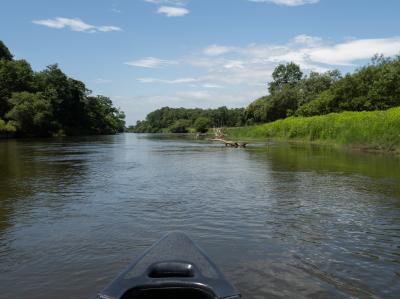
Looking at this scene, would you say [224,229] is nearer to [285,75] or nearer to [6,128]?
[6,128]

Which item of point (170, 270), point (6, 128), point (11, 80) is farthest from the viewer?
point (11, 80)

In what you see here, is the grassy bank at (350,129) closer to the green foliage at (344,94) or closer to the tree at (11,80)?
the green foliage at (344,94)

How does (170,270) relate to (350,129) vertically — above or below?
below

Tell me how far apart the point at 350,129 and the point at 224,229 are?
3290 cm

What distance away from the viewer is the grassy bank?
106ft

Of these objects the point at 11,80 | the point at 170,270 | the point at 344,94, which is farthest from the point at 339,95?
the point at 11,80

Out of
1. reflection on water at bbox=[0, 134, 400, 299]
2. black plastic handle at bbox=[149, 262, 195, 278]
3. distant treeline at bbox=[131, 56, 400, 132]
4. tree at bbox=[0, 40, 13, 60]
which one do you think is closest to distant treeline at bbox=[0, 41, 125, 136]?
tree at bbox=[0, 40, 13, 60]

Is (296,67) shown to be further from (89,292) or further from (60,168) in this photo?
(89,292)

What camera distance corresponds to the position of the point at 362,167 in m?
22.2

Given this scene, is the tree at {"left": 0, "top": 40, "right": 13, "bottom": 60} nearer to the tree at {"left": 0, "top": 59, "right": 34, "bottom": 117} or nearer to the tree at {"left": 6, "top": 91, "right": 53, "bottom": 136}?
the tree at {"left": 0, "top": 59, "right": 34, "bottom": 117}

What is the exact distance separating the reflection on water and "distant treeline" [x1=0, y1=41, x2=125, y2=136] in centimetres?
6391

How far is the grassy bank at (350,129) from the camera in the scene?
32.2 m

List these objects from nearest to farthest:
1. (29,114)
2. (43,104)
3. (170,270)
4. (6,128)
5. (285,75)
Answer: (170,270)
(6,128)
(29,114)
(43,104)
(285,75)

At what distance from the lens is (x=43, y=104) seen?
86188 mm
